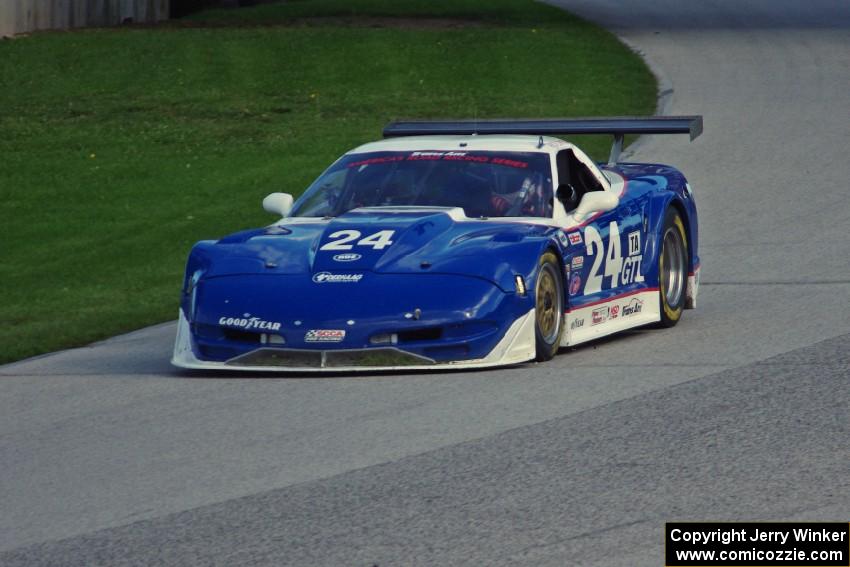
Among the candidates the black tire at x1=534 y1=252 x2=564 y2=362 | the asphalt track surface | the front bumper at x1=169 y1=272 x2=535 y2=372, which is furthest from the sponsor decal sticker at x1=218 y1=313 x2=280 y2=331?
the black tire at x1=534 y1=252 x2=564 y2=362

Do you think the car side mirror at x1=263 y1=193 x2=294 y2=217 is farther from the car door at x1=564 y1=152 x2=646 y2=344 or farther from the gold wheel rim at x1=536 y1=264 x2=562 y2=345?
the gold wheel rim at x1=536 y1=264 x2=562 y2=345

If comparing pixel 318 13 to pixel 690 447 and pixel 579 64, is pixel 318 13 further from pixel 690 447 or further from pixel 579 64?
pixel 690 447

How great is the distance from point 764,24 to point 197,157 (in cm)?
1667

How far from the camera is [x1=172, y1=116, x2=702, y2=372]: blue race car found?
31.6 feet

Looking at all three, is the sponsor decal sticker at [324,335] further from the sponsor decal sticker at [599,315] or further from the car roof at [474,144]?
the car roof at [474,144]

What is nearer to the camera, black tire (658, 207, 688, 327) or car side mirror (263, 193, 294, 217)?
car side mirror (263, 193, 294, 217)

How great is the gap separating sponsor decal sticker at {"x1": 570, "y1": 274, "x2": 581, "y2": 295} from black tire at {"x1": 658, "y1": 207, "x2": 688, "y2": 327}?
116 cm

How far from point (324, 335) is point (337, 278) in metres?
0.35

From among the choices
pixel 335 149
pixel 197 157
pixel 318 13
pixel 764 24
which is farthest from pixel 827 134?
pixel 318 13

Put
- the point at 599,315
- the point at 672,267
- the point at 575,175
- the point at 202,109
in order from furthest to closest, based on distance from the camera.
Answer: the point at 202,109
the point at 672,267
the point at 575,175
the point at 599,315

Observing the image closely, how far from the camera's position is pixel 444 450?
7617 millimetres

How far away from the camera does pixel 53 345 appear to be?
39.3 feet

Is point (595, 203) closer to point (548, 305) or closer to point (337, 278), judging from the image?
point (548, 305)

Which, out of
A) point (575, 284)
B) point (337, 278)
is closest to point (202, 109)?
point (575, 284)
